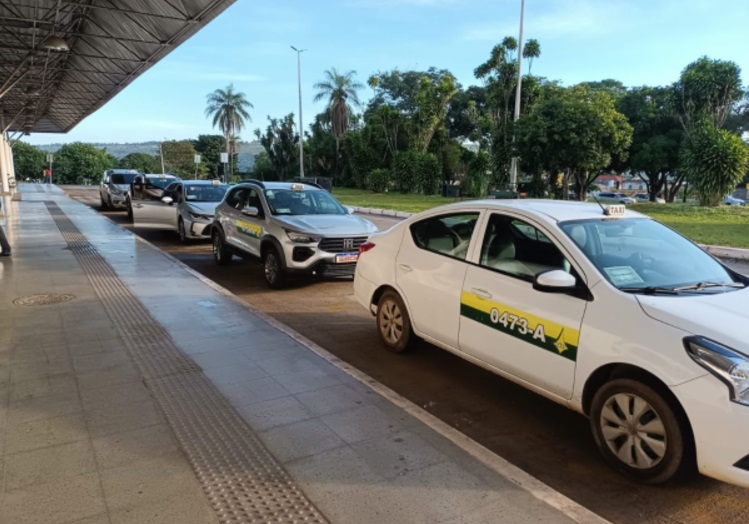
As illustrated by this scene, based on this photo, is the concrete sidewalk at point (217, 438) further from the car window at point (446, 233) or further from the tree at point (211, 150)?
the tree at point (211, 150)

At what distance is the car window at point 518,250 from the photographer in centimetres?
387

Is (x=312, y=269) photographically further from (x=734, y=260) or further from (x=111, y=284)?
(x=734, y=260)

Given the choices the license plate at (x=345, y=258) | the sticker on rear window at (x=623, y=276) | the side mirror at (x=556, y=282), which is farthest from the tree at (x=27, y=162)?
the sticker on rear window at (x=623, y=276)

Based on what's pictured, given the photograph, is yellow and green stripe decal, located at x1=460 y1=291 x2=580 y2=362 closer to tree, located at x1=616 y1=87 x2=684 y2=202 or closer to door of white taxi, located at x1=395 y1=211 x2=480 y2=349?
door of white taxi, located at x1=395 y1=211 x2=480 y2=349

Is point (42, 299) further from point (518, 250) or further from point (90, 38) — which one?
point (90, 38)

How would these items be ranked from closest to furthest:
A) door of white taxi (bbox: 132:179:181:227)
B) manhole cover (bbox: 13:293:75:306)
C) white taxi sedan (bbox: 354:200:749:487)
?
white taxi sedan (bbox: 354:200:749:487), manhole cover (bbox: 13:293:75:306), door of white taxi (bbox: 132:179:181:227)

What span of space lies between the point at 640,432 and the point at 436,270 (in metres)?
2.08

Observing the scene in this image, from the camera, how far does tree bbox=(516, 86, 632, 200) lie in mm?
24656

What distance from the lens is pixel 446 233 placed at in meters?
4.80

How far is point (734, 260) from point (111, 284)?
41.1 feet

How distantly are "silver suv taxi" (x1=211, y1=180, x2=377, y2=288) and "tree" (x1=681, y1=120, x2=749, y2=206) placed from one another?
20.7 meters

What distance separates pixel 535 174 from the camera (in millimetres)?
28359

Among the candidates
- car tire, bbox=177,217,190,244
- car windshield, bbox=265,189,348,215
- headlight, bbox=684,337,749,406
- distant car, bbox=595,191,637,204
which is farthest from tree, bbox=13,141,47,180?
headlight, bbox=684,337,749,406

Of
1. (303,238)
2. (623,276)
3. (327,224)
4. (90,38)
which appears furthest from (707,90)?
(623,276)
